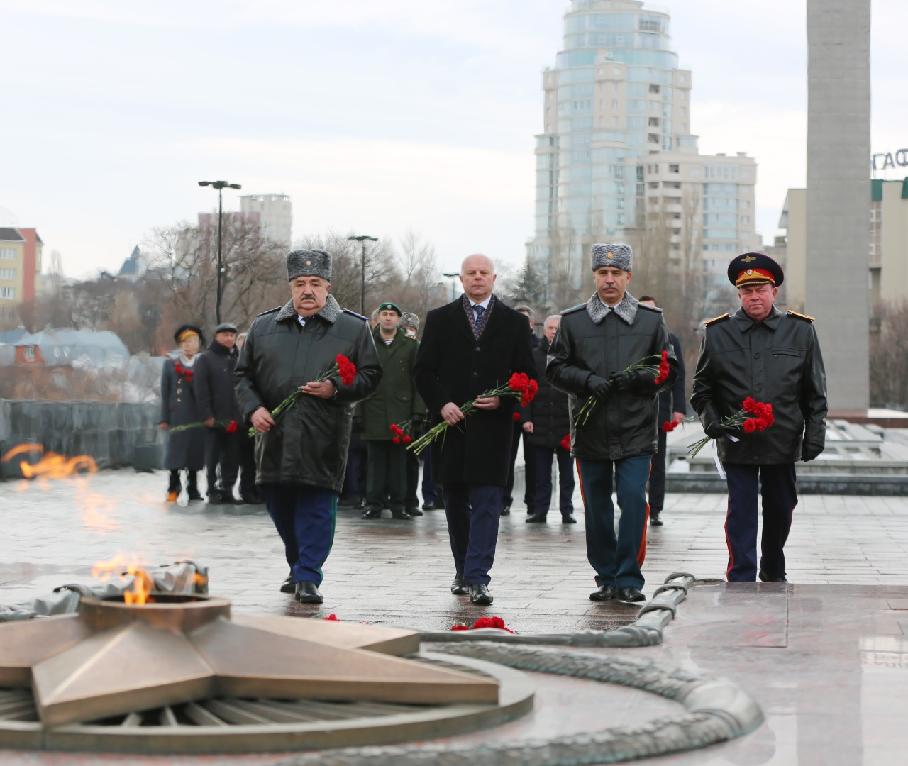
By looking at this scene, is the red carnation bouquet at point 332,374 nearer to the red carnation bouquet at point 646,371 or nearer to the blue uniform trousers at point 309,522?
the blue uniform trousers at point 309,522

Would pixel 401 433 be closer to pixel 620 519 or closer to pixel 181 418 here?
pixel 181 418

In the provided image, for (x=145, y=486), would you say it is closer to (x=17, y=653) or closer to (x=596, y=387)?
(x=596, y=387)

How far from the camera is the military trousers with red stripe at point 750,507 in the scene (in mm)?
9023

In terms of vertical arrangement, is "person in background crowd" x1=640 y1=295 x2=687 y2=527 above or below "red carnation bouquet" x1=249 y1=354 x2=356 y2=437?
below

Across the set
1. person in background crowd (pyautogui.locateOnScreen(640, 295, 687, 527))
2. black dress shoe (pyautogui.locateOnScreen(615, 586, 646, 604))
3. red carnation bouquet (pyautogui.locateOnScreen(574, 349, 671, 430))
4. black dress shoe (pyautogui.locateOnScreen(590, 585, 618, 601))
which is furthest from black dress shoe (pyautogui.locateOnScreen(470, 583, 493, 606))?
person in background crowd (pyautogui.locateOnScreen(640, 295, 687, 527))

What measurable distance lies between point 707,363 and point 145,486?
12.7 meters

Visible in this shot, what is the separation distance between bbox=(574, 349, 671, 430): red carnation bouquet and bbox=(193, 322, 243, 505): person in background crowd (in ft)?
27.4

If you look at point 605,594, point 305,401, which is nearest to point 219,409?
point 305,401

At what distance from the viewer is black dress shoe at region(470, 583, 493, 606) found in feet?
27.9

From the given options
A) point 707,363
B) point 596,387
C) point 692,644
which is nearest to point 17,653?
point 692,644

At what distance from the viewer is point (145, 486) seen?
20703mm

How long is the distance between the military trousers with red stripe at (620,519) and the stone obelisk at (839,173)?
107ft

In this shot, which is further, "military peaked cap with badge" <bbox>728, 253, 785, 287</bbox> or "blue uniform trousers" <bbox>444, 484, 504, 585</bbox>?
"military peaked cap with badge" <bbox>728, 253, 785, 287</bbox>

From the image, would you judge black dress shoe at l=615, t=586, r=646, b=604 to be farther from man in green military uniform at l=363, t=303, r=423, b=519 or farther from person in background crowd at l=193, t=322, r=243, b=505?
→ person in background crowd at l=193, t=322, r=243, b=505
